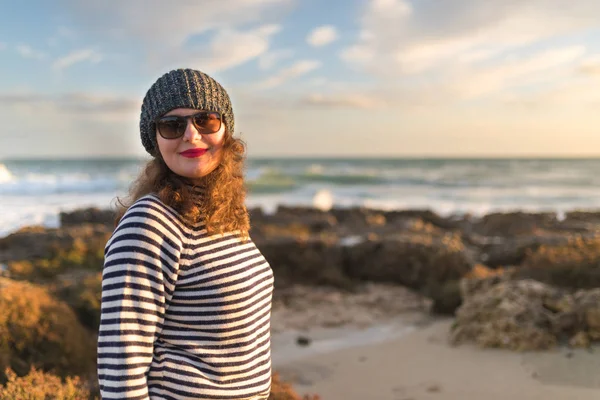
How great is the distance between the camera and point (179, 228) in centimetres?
172

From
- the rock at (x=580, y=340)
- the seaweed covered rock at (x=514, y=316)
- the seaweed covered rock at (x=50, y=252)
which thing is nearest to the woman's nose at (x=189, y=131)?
the seaweed covered rock at (x=514, y=316)

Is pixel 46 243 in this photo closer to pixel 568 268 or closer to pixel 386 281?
pixel 386 281

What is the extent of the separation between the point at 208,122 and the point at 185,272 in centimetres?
59

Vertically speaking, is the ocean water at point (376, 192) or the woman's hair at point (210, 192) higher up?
the woman's hair at point (210, 192)

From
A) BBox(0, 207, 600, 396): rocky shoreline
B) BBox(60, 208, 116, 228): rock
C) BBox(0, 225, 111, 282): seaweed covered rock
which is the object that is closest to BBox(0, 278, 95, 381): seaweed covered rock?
BBox(0, 207, 600, 396): rocky shoreline

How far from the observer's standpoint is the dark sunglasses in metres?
1.85

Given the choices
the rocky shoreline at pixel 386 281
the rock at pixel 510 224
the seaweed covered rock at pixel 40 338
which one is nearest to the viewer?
the seaweed covered rock at pixel 40 338

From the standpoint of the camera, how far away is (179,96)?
A: 1843mm

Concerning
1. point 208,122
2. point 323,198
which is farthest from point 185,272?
point 323,198

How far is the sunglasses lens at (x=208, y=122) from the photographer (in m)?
1.89

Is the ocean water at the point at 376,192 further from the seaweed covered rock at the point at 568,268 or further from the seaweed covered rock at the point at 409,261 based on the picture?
the seaweed covered rock at the point at 568,268

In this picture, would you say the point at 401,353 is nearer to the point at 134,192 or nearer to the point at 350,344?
the point at 350,344

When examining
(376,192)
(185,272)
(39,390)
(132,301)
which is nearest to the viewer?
(132,301)

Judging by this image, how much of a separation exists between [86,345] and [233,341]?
3666mm
